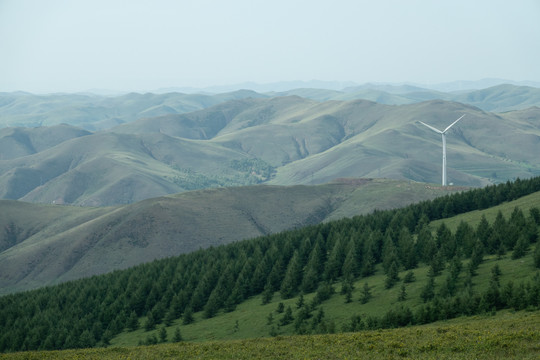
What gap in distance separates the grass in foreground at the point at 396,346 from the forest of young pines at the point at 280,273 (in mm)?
11473

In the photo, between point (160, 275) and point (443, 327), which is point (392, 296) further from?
point (160, 275)

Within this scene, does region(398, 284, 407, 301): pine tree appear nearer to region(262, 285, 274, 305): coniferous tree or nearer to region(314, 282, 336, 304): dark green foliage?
region(314, 282, 336, 304): dark green foliage

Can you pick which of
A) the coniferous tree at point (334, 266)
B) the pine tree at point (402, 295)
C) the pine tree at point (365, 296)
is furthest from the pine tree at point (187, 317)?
the pine tree at point (402, 295)

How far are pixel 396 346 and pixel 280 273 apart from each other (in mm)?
70423

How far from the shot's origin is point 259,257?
13612 cm

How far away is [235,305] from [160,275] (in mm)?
33979

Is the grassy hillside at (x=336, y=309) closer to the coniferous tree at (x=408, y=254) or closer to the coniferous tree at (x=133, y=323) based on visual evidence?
the coniferous tree at (x=408, y=254)

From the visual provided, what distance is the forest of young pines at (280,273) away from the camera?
314 feet

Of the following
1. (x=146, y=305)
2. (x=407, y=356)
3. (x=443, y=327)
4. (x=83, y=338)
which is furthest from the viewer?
(x=146, y=305)

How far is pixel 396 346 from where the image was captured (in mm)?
55438

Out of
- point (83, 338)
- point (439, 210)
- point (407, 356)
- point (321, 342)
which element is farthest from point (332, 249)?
point (407, 356)

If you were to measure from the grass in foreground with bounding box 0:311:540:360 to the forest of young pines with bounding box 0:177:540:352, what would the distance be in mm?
11473

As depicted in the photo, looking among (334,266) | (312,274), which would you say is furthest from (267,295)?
(334,266)

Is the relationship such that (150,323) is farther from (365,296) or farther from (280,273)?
(365,296)
